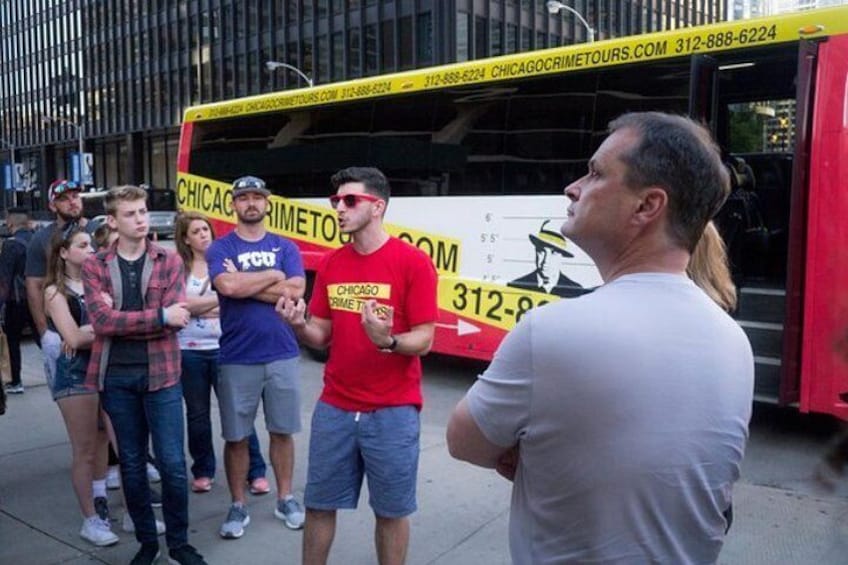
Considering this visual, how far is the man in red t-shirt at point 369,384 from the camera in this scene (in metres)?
3.63

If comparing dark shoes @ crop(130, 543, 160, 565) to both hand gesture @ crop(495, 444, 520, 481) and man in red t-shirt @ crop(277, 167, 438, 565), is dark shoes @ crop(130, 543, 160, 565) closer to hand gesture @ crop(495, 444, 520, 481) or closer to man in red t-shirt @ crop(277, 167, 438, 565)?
man in red t-shirt @ crop(277, 167, 438, 565)

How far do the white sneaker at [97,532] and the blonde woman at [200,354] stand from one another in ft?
2.71

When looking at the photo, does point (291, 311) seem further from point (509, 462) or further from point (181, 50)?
point (181, 50)

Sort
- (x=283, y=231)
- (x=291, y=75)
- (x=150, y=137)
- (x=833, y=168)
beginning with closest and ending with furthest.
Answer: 1. (x=833, y=168)
2. (x=283, y=231)
3. (x=291, y=75)
4. (x=150, y=137)

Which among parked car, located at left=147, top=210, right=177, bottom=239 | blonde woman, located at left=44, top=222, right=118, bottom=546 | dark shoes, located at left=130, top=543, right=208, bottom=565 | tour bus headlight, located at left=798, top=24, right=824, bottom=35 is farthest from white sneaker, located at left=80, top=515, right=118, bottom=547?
parked car, located at left=147, top=210, right=177, bottom=239

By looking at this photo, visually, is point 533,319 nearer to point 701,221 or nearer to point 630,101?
point 701,221

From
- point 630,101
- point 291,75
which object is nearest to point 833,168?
point 630,101

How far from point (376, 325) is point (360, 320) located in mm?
377

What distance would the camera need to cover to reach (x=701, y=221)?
167cm

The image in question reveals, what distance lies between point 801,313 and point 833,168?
1100 millimetres

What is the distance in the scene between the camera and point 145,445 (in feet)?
13.7

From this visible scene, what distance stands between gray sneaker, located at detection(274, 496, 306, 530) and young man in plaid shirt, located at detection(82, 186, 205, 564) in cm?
74

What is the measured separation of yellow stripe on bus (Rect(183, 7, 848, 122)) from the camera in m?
6.50

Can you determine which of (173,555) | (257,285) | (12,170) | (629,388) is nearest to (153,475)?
(173,555)
